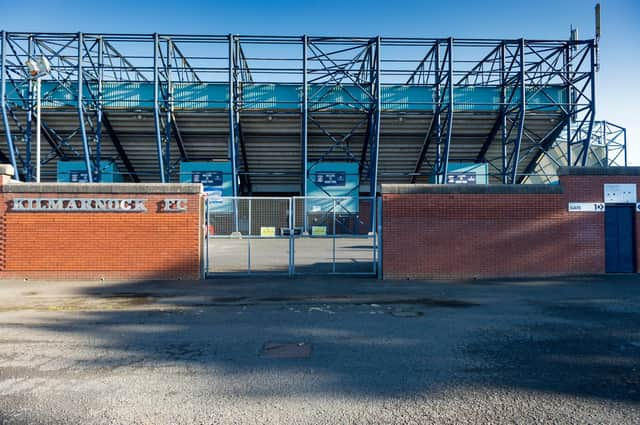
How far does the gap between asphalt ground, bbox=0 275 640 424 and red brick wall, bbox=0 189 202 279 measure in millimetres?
1917

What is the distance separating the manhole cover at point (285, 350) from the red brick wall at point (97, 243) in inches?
259

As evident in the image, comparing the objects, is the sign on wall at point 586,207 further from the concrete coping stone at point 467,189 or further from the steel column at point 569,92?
the steel column at point 569,92

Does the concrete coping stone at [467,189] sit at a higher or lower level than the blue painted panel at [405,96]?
lower

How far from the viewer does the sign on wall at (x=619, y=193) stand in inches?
507

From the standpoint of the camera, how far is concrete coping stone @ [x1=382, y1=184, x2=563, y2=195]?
1248 centimetres

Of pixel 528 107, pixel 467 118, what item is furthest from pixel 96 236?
pixel 528 107

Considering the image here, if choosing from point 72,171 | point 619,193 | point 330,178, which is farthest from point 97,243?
point 72,171

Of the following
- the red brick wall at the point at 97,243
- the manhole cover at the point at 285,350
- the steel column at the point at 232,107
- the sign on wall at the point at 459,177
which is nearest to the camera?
the manhole cover at the point at 285,350

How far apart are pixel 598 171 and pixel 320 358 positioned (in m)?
11.2

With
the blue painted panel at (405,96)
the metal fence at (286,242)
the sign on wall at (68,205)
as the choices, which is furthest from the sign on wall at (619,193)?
the blue painted panel at (405,96)

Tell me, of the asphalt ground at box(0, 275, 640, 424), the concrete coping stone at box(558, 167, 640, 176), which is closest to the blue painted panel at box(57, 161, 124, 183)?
the asphalt ground at box(0, 275, 640, 424)

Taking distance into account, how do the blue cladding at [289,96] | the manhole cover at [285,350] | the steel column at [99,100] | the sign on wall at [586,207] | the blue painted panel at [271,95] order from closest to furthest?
1. the manhole cover at [285,350]
2. the sign on wall at [586,207]
3. the steel column at [99,100]
4. the blue cladding at [289,96]
5. the blue painted panel at [271,95]

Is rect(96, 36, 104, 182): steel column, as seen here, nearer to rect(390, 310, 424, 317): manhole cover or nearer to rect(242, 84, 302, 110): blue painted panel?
rect(242, 84, 302, 110): blue painted panel

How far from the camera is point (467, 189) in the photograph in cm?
1252
